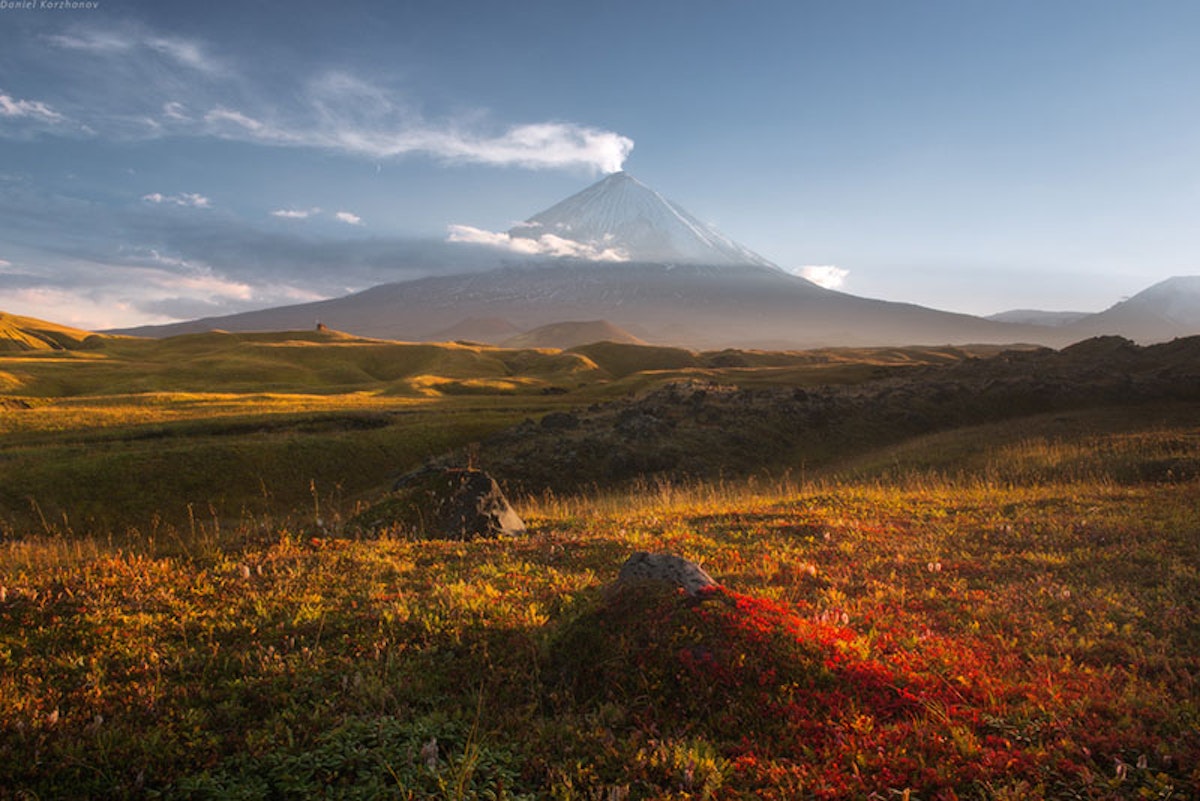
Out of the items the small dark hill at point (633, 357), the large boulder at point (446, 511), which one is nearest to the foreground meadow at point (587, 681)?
the large boulder at point (446, 511)

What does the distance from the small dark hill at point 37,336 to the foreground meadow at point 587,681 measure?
166388 mm

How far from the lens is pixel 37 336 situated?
158125 millimetres

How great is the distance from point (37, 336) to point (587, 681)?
219112 mm

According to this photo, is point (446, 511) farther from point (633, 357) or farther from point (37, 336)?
point (37, 336)

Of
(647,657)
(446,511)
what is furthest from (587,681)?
(446,511)

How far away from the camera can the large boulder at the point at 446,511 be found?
13.4 meters

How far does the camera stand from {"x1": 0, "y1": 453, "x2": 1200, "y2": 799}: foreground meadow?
13.9ft

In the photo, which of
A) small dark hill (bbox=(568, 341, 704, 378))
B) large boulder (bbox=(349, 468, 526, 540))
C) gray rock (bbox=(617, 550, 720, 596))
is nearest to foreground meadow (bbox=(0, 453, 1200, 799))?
gray rock (bbox=(617, 550, 720, 596))

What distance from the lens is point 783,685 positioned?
→ 5.27m

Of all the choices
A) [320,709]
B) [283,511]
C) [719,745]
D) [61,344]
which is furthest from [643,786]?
[61,344]

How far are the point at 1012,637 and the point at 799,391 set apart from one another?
39.8 m

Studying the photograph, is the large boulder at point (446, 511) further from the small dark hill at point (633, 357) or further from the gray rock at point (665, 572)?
the small dark hill at point (633, 357)

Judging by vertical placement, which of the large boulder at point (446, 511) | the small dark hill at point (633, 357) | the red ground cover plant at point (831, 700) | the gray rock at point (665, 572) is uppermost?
the small dark hill at point (633, 357)

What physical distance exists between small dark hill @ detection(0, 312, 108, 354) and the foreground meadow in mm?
166388
